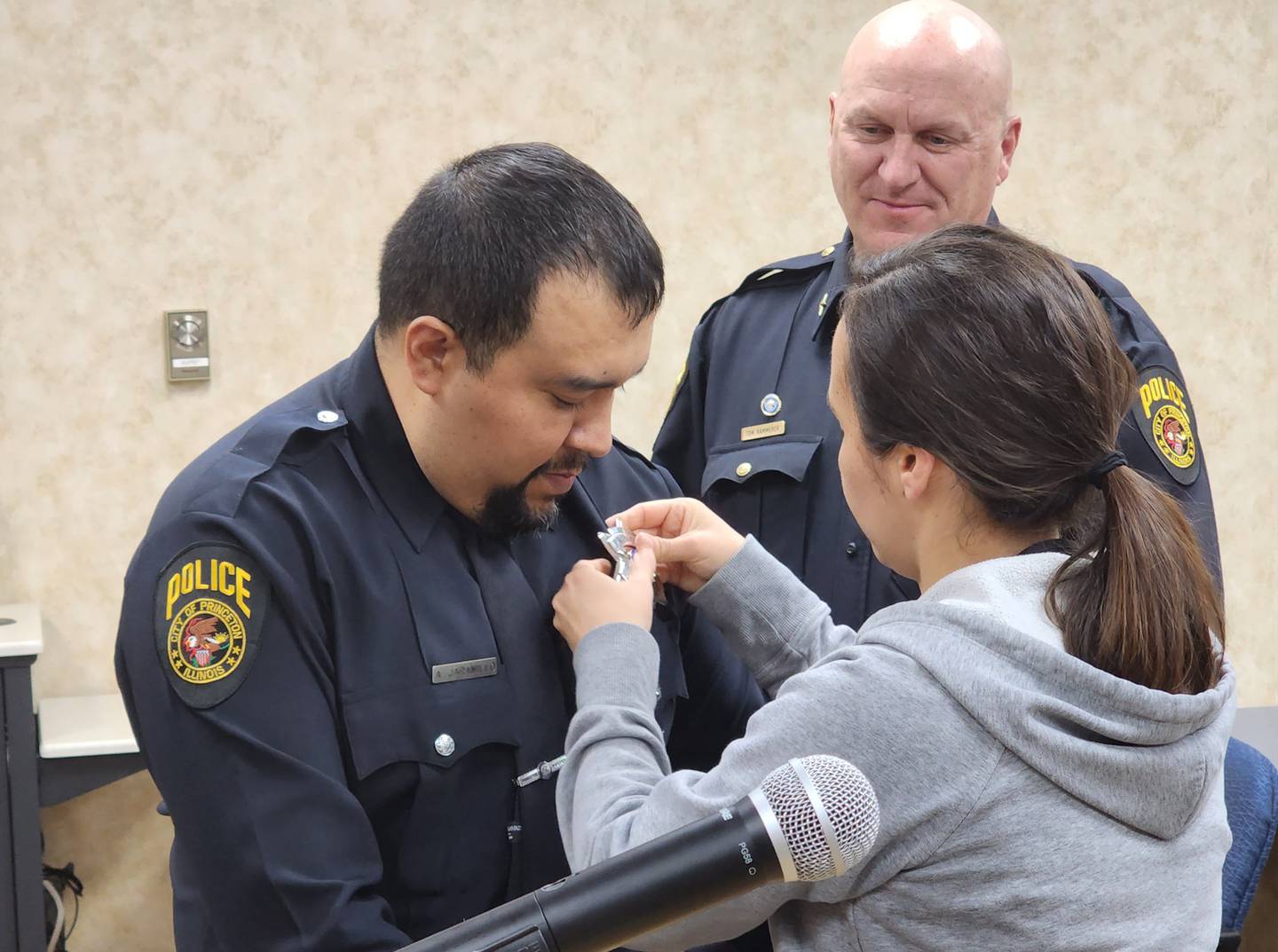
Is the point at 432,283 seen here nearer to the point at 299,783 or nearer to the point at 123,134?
the point at 299,783

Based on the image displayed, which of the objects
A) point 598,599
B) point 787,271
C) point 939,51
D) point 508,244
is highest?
point 939,51

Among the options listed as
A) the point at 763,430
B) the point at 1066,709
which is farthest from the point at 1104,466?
the point at 763,430

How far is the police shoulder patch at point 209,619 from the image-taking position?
3.90 ft

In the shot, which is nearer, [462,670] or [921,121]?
[462,670]

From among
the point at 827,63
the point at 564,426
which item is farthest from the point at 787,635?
the point at 827,63

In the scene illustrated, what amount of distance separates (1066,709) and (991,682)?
6 centimetres

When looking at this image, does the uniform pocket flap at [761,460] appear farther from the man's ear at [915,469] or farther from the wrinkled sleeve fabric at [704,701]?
the man's ear at [915,469]

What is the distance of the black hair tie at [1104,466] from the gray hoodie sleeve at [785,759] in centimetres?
24

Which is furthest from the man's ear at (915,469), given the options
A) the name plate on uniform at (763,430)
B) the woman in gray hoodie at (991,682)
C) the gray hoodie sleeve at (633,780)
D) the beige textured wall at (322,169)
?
the beige textured wall at (322,169)

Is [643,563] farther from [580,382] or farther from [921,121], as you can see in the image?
[921,121]

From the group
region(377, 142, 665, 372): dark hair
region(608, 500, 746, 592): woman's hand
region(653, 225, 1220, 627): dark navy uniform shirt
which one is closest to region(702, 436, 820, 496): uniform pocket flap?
region(653, 225, 1220, 627): dark navy uniform shirt

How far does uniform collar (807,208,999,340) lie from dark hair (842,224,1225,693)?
35.8 inches

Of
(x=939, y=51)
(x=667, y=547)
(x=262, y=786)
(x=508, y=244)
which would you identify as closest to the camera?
(x=262, y=786)

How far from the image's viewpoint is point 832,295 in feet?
6.83
